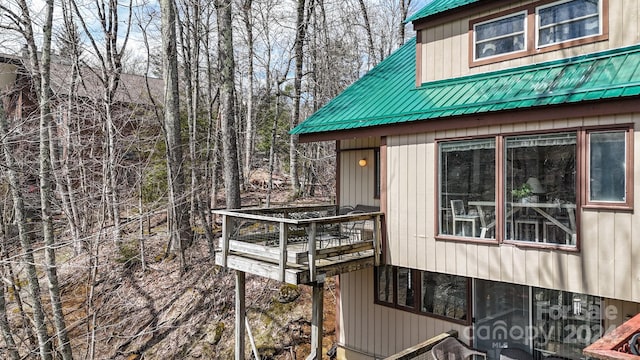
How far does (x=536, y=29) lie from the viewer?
635 centimetres

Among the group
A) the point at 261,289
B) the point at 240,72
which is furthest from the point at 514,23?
the point at 240,72

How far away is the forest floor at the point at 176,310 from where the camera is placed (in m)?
10.0

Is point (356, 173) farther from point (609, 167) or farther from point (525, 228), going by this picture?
point (609, 167)

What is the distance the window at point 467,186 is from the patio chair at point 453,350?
5.41 feet

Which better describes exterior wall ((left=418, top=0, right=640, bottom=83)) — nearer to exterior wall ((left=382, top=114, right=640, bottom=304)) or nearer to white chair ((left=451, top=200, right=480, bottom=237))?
exterior wall ((left=382, top=114, right=640, bottom=304))

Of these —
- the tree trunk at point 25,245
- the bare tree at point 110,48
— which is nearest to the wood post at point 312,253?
the tree trunk at point 25,245

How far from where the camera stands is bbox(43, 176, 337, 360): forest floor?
32.9 ft

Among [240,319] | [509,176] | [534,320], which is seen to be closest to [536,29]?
[509,176]

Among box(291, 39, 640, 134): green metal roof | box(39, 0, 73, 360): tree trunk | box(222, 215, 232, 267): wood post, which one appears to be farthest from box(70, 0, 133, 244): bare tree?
box(291, 39, 640, 134): green metal roof

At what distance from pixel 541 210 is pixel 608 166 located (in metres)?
0.93

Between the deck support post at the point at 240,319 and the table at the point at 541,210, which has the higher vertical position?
the table at the point at 541,210

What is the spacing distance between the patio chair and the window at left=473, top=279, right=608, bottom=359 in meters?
0.39

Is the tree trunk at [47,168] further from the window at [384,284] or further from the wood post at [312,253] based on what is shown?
the window at [384,284]

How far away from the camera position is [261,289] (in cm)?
1140
